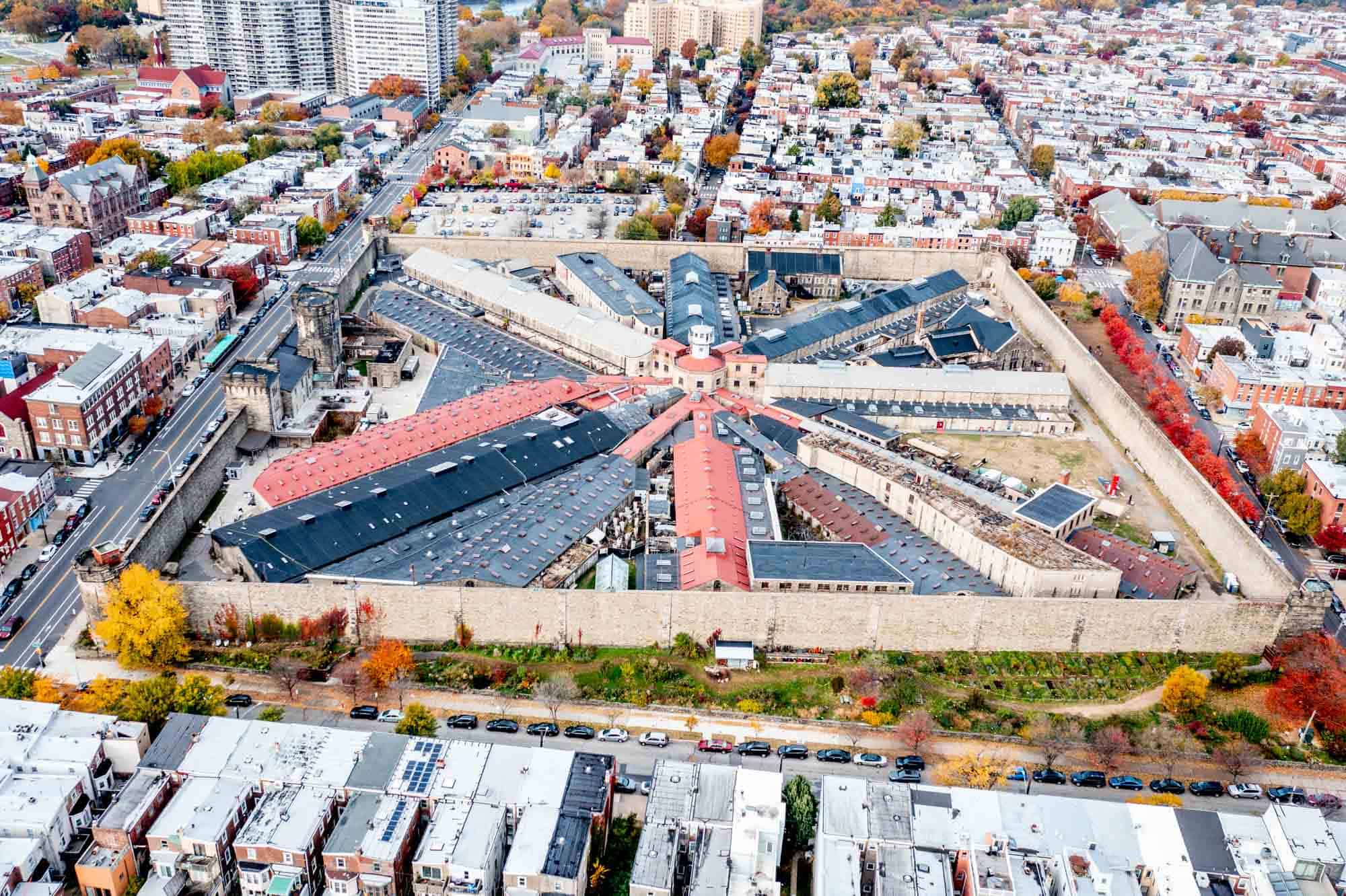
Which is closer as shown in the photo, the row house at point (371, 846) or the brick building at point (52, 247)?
the row house at point (371, 846)

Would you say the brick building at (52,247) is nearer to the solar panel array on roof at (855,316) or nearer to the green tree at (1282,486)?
the solar panel array on roof at (855,316)

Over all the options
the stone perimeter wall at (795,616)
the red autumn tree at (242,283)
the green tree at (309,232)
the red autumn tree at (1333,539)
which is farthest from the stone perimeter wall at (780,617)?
the green tree at (309,232)

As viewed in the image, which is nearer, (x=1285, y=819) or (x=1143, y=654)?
(x=1285, y=819)

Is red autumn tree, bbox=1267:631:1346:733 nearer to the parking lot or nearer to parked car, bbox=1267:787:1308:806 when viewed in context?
parked car, bbox=1267:787:1308:806

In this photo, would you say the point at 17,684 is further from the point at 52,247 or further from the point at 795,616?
the point at 52,247

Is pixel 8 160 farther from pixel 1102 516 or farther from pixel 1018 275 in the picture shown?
pixel 1102 516

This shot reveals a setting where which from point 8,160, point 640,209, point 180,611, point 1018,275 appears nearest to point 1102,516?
point 1018,275

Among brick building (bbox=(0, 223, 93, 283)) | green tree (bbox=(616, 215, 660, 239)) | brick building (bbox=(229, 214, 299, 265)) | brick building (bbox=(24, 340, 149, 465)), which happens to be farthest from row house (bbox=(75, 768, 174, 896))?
green tree (bbox=(616, 215, 660, 239))
